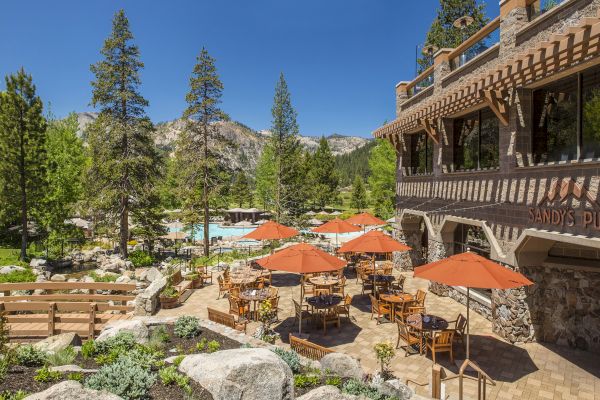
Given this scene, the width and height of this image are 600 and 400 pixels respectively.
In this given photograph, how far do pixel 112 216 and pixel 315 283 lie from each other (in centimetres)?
2157

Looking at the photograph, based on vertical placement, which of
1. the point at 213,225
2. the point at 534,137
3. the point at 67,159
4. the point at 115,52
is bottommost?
the point at 213,225

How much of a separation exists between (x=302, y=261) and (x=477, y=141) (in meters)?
7.69

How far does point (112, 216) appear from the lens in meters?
27.3

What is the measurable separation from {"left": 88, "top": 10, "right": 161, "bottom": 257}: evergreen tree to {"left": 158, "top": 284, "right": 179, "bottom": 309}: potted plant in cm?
1589

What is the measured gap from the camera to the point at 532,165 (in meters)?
8.75

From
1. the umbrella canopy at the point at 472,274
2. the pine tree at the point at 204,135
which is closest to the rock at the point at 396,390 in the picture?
the umbrella canopy at the point at 472,274

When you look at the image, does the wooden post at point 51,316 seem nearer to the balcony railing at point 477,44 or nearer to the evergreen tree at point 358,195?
the balcony railing at point 477,44

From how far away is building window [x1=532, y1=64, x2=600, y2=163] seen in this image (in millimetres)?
7465

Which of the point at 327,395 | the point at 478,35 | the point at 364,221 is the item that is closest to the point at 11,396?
the point at 327,395

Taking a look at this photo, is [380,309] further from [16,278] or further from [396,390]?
[16,278]

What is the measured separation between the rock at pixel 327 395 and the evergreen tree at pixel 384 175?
29514 mm

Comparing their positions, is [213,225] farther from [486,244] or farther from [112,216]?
[486,244]

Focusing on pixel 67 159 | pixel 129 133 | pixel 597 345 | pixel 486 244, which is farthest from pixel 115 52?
pixel 597 345

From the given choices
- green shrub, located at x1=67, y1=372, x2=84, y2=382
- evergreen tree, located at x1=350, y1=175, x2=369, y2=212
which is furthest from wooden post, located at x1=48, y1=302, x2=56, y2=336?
evergreen tree, located at x1=350, y1=175, x2=369, y2=212
